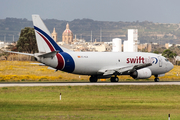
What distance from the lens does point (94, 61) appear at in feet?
169

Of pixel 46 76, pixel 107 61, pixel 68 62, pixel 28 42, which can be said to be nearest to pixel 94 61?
pixel 107 61

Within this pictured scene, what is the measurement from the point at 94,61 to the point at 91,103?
2072 cm

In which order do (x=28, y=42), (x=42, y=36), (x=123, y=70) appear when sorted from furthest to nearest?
(x=28, y=42)
(x=123, y=70)
(x=42, y=36)

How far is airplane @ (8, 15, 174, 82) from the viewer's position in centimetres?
4816

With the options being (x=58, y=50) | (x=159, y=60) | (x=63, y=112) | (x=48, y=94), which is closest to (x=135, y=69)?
(x=159, y=60)

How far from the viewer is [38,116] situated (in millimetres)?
23891

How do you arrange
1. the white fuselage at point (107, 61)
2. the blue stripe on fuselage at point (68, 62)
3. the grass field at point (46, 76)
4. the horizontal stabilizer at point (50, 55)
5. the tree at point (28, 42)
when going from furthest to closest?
the tree at point (28, 42) < the grass field at point (46, 76) < the white fuselage at point (107, 61) < the blue stripe on fuselage at point (68, 62) < the horizontal stabilizer at point (50, 55)

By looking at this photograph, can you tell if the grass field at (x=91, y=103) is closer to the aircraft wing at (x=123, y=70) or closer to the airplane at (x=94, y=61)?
the airplane at (x=94, y=61)

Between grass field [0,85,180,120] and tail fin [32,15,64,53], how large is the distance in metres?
7.93

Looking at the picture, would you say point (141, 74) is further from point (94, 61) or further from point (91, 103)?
point (91, 103)

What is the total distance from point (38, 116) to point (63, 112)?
246 cm

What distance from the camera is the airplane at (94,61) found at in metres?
48.2

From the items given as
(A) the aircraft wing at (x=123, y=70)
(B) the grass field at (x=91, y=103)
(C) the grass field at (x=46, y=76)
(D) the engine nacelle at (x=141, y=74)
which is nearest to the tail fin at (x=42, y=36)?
(B) the grass field at (x=91, y=103)

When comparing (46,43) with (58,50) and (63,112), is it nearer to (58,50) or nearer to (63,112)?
(58,50)
